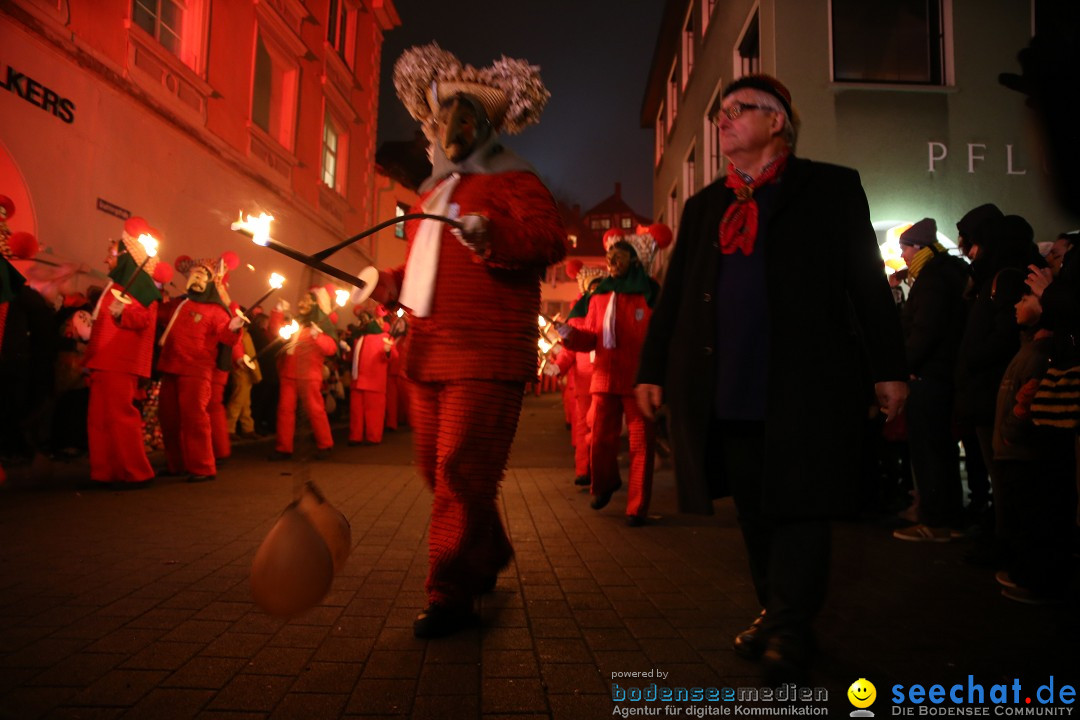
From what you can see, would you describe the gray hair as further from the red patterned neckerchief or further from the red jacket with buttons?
the red jacket with buttons

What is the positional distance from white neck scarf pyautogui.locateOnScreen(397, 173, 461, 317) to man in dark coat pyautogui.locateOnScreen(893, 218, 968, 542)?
142 inches

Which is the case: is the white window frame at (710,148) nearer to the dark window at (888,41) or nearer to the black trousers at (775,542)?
the dark window at (888,41)

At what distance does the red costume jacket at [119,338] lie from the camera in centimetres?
640

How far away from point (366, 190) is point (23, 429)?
723 inches

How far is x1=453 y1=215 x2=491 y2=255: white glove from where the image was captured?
2.60 m

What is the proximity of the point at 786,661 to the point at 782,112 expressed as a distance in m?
1.97

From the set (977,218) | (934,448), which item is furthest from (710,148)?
(934,448)

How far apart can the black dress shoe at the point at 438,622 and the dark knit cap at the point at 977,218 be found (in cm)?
388

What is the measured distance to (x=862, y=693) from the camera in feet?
7.11

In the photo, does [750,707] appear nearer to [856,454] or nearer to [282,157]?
[856,454]

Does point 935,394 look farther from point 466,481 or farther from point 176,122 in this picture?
point 176,122

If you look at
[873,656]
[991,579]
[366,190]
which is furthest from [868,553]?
[366,190]

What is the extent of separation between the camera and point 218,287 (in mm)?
7578

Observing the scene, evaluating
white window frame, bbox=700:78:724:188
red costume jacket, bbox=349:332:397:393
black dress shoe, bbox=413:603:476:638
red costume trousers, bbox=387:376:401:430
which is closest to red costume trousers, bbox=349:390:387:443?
red costume jacket, bbox=349:332:397:393
